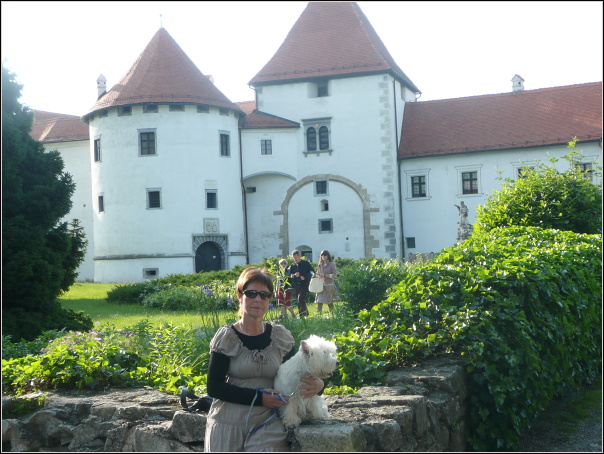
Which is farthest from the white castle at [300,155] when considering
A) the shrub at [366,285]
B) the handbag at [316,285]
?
the shrub at [366,285]

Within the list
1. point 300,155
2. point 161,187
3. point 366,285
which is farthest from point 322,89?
point 366,285

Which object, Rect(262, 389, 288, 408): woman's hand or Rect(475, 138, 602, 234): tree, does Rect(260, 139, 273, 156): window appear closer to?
Rect(475, 138, 602, 234): tree

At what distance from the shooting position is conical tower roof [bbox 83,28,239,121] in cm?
3575

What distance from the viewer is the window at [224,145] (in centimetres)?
3703

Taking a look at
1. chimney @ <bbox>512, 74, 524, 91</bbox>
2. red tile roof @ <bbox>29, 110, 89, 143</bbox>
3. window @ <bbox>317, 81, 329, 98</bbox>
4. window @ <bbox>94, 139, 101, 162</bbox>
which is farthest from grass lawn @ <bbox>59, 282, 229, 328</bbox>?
chimney @ <bbox>512, 74, 524, 91</bbox>

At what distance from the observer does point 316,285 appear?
16.5m

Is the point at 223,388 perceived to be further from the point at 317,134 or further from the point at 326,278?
the point at 317,134

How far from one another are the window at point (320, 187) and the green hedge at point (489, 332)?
3016 centimetres

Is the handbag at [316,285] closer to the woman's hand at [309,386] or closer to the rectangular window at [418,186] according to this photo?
the woman's hand at [309,386]

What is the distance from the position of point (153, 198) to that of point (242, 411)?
3256 centimetres

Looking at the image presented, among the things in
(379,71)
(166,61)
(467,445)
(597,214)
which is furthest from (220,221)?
(467,445)

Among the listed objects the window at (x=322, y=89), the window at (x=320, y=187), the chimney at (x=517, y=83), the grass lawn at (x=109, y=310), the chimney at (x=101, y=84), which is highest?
the chimney at (x=101, y=84)

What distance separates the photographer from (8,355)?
8.23 m

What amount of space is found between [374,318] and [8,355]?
4.09 metres
